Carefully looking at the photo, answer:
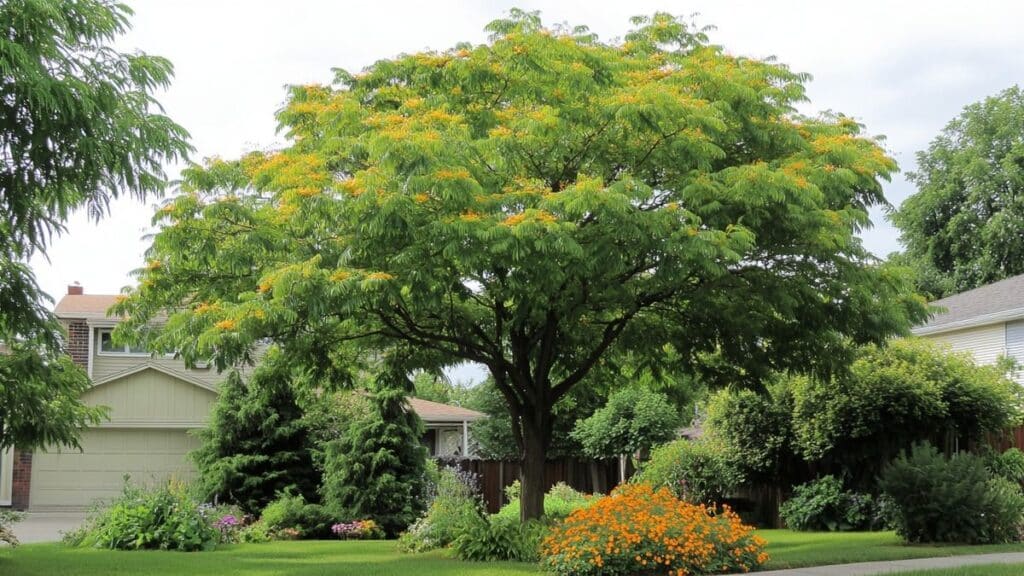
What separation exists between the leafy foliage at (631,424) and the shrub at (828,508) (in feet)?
22.1

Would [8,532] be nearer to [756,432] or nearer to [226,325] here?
[226,325]

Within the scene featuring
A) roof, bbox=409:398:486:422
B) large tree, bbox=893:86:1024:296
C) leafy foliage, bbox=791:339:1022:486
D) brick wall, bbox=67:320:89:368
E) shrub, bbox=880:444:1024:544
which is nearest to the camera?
shrub, bbox=880:444:1024:544

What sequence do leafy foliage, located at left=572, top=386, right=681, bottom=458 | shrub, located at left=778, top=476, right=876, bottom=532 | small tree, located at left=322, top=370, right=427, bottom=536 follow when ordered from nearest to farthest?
1. shrub, located at left=778, top=476, right=876, bottom=532
2. small tree, located at left=322, top=370, right=427, bottom=536
3. leafy foliage, located at left=572, top=386, right=681, bottom=458

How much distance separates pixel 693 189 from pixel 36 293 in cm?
809

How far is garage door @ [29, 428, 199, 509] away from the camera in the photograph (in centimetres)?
3036

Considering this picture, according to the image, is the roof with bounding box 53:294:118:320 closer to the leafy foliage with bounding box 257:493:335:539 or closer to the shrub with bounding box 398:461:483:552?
the leafy foliage with bounding box 257:493:335:539

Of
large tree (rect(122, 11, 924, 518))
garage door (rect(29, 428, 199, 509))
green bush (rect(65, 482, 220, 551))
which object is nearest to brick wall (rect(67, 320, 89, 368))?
garage door (rect(29, 428, 199, 509))

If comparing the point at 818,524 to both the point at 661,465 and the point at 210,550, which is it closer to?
the point at 661,465

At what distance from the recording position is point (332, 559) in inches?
667

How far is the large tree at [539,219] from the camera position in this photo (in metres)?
12.5

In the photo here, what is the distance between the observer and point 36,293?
12.8m

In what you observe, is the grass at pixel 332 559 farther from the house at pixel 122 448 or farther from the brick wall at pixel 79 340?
the brick wall at pixel 79 340

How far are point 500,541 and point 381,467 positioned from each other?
7815 mm

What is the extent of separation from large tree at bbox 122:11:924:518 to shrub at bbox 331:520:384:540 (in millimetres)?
6067
